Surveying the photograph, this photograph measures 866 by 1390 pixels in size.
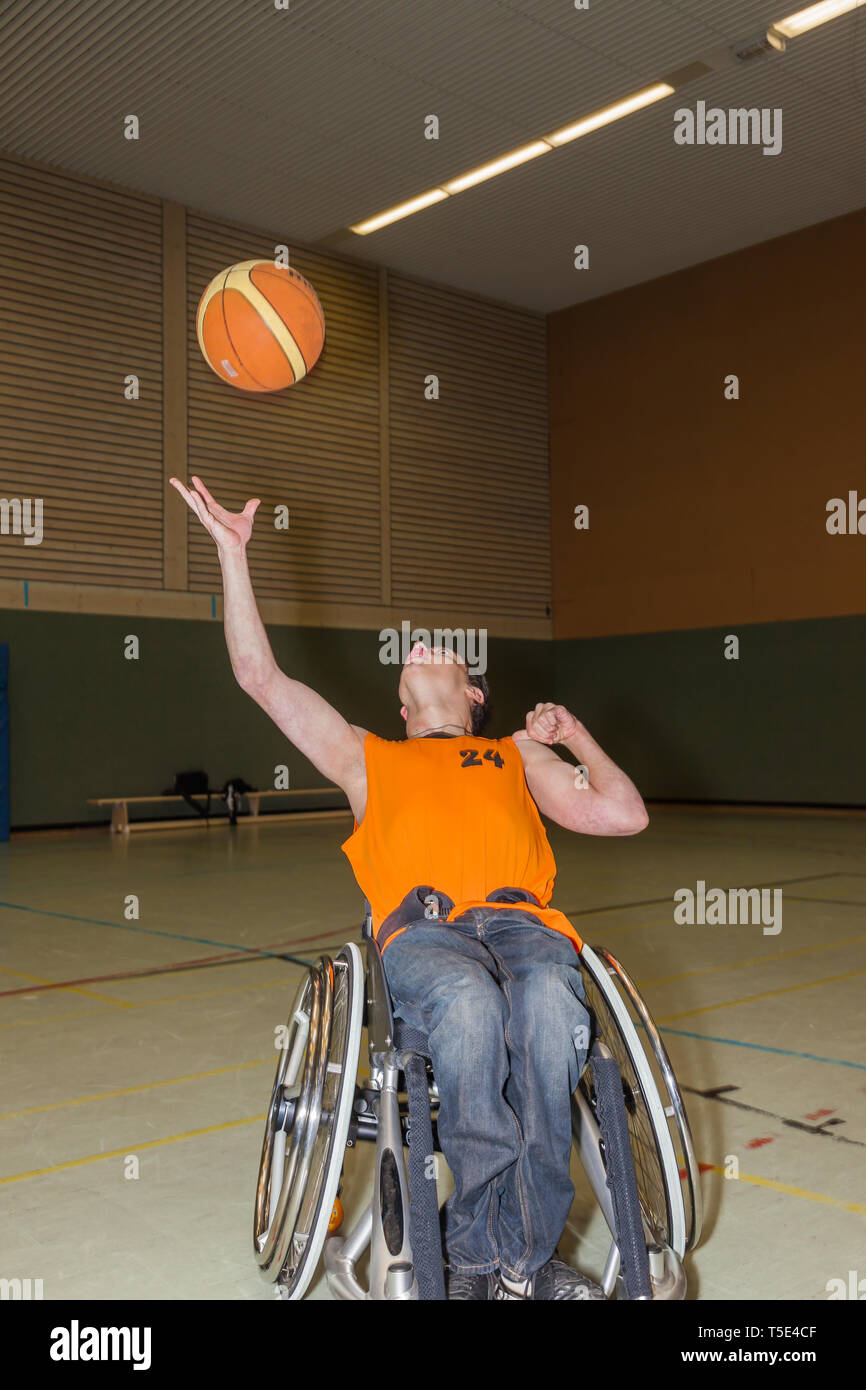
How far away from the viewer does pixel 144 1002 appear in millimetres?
3887

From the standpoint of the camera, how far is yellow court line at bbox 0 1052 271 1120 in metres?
2.78

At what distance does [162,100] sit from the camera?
9039 mm

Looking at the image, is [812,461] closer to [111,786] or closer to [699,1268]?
[111,786]

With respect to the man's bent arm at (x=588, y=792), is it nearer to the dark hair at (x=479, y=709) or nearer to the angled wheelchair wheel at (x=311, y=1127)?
the dark hair at (x=479, y=709)

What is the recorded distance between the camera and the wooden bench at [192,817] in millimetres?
10555

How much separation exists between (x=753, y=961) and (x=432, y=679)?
8.96ft

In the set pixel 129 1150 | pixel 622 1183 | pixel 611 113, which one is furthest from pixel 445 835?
pixel 611 113

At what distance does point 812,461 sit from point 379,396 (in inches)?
173

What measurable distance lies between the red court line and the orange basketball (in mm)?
2254

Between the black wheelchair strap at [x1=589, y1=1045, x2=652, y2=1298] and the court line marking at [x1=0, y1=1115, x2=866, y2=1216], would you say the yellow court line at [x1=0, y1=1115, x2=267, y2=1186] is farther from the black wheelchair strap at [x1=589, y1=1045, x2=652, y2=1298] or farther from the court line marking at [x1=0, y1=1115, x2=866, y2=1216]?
the black wheelchair strap at [x1=589, y1=1045, x2=652, y2=1298]

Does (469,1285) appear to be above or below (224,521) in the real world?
below

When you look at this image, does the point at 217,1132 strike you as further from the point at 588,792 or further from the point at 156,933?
the point at 156,933

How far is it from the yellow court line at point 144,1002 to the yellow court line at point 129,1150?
3.78 ft

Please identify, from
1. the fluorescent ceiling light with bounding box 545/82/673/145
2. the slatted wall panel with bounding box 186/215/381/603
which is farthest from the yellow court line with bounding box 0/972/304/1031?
the fluorescent ceiling light with bounding box 545/82/673/145
